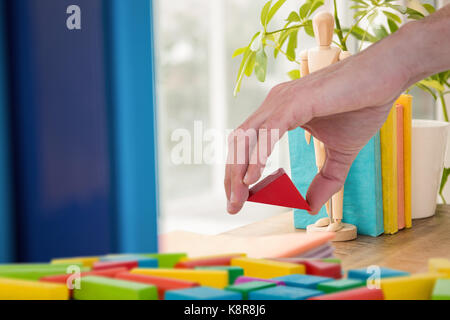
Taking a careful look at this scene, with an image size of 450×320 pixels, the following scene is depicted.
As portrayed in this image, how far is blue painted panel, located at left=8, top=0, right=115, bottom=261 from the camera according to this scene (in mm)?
266

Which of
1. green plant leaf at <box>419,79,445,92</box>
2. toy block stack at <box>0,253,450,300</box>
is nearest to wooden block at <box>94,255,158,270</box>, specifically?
toy block stack at <box>0,253,450,300</box>

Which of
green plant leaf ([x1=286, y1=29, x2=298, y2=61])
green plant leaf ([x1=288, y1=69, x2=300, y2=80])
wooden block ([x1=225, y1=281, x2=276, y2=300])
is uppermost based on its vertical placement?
green plant leaf ([x1=286, y1=29, x2=298, y2=61])

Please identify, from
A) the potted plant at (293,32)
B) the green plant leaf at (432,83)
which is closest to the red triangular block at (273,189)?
the potted plant at (293,32)

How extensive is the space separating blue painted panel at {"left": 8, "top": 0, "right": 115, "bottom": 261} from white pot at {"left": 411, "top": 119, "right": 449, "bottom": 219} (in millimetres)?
217

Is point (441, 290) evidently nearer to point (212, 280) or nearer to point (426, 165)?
point (212, 280)

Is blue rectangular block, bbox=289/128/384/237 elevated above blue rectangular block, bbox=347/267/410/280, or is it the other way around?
blue rectangular block, bbox=289/128/384/237

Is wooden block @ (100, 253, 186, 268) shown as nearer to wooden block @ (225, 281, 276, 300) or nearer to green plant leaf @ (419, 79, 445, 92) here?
wooden block @ (225, 281, 276, 300)

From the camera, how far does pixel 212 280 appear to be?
25 centimetres

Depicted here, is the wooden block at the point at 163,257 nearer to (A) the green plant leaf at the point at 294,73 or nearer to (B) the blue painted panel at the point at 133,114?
(B) the blue painted panel at the point at 133,114

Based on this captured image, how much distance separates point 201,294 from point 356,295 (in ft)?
0.21

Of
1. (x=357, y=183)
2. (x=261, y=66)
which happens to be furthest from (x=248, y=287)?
(x=261, y=66)

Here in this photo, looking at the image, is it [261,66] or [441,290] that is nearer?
[441,290]

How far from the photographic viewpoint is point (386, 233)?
0.34m

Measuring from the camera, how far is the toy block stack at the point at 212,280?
221 mm
